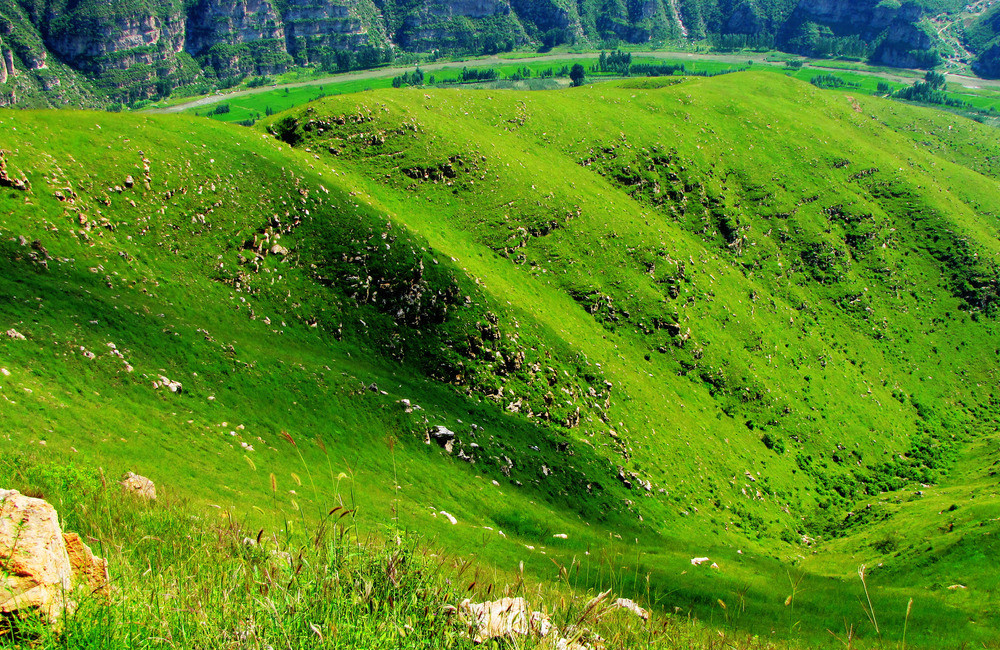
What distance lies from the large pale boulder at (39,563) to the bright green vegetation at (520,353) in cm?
87

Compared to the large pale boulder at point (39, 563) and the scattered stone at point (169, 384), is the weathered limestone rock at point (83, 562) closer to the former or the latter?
the large pale boulder at point (39, 563)

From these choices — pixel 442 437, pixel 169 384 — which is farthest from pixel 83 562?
pixel 442 437

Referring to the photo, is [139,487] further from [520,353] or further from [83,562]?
[520,353]

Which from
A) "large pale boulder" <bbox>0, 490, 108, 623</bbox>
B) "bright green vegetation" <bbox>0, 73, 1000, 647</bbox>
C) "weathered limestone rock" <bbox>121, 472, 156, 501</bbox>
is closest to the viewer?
"large pale boulder" <bbox>0, 490, 108, 623</bbox>

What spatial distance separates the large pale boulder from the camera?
22.8 feet

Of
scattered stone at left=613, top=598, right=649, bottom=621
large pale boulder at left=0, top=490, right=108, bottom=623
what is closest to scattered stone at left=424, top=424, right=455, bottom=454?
scattered stone at left=613, top=598, right=649, bottom=621

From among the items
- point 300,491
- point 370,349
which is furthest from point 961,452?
point 300,491

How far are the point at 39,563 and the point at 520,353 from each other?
150 ft

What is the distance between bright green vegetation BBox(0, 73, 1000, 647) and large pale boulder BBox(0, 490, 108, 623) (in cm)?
87

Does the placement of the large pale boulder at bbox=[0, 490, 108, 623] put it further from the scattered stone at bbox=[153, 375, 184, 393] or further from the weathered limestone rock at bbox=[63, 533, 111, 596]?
the scattered stone at bbox=[153, 375, 184, 393]

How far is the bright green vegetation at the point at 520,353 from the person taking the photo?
1243 inches

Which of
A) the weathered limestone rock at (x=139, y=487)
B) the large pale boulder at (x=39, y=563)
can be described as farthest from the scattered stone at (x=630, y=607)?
the weathered limestone rock at (x=139, y=487)

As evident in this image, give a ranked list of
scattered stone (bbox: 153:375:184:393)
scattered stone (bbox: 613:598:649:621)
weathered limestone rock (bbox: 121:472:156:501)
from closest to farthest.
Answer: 1. scattered stone (bbox: 613:598:649:621)
2. weathered limestone rock (bbox: 121:472:156:501)
3. scattered stone (bbox: 153:375:184:393)

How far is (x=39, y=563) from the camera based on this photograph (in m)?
7.75
